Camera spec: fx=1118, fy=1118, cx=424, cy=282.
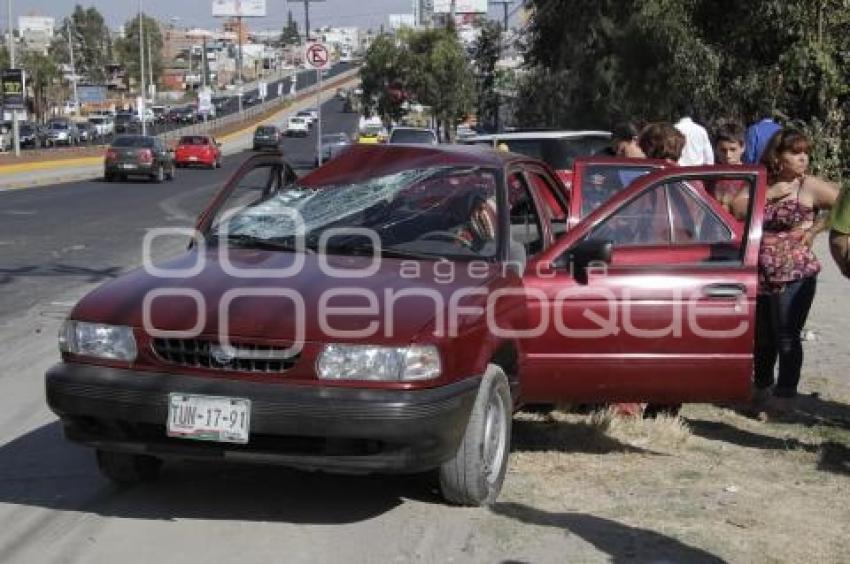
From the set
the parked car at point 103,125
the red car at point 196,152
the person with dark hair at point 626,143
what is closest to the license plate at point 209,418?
the person with dark hair at point 626,143

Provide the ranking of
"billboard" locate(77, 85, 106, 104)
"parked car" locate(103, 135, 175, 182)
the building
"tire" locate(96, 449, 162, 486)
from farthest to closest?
the building
"billboard" locate(77, 85, 106, 104)
"parked car" locate(103, 135, 175, 182)
"tire" locate(96, 449, 162, 486)

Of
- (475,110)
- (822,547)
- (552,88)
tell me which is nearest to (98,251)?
(822,547)

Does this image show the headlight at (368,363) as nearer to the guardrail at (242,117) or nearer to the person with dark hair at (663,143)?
the person with dark hair at (663,143)

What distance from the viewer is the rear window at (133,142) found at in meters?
34.9

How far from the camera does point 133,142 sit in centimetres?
3525

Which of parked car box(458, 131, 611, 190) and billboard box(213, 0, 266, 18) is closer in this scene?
parked car box(458, 131, 611, 190)

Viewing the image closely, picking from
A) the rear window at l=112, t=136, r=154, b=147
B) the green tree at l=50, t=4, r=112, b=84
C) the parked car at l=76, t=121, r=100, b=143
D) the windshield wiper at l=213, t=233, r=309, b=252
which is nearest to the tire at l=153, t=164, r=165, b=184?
the rear window at l=112, t=136, r=154, b=147

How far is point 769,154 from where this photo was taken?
244 inches

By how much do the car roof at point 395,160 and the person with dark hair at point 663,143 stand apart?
1.90 metres

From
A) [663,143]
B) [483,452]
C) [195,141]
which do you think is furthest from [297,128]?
[483,452]

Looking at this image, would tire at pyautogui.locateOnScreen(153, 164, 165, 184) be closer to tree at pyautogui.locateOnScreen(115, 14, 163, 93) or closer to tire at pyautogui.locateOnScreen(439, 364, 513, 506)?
tire at pyautogui.locateOnScreen(439, 364, 513, 506)

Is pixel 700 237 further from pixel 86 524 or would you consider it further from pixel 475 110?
pixel 475 110

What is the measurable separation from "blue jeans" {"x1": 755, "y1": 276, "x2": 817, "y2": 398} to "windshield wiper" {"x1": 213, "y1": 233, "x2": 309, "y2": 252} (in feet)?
8.78

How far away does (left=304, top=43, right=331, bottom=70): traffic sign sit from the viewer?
22531 mm
